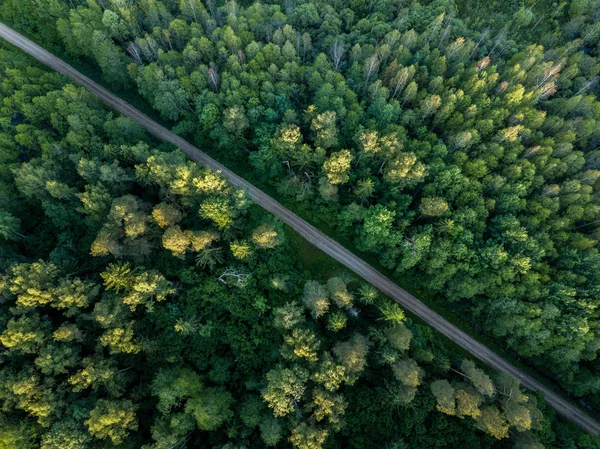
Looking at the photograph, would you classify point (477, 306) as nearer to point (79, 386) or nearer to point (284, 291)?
point (284, 291)

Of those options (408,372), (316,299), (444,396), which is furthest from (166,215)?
(444,396)

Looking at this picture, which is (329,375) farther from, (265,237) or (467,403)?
(265,237)

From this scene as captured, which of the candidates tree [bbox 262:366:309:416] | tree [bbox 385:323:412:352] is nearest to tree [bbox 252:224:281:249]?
tree [bbox 262:366:309:416]

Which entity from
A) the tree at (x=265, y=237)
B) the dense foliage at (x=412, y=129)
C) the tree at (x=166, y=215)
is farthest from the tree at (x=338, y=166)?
the tree at (x=166, y=215)

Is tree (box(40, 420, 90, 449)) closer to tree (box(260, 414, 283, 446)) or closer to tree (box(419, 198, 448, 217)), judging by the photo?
tree (box(260, 414, 283, 446))

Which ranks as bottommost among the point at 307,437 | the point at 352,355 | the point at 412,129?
the point at 307,437
